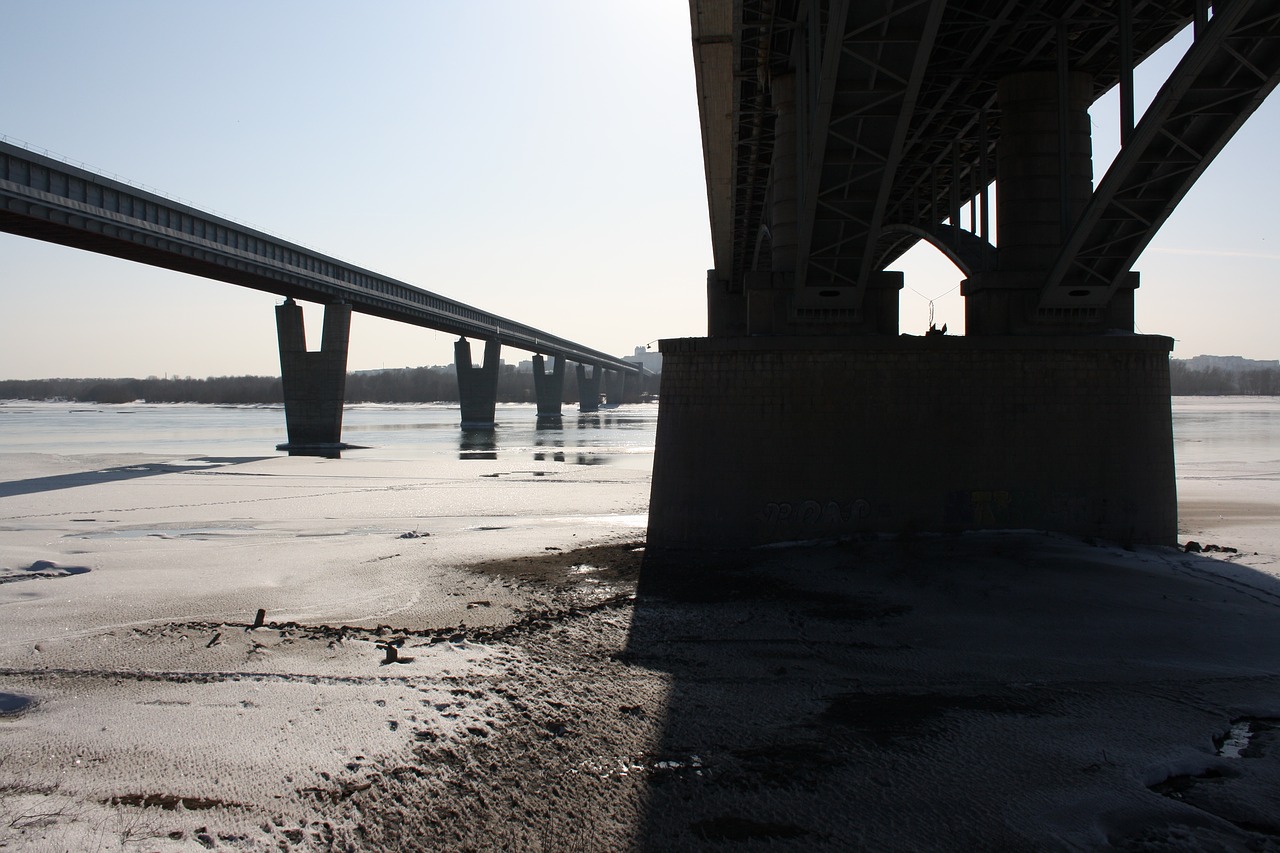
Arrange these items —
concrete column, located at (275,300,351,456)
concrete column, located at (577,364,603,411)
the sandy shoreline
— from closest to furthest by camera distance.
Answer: the sandy shoreline, concrete column, located at (275,300,351,456), concrete column, located at (577,364,603,411)

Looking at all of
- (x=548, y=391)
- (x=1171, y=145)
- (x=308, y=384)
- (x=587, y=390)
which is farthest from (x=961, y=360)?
(x=587, y=390)

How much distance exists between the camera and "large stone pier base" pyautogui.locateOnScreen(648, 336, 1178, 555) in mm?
15188

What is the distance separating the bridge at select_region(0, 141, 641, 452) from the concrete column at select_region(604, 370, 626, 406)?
76.1 metres

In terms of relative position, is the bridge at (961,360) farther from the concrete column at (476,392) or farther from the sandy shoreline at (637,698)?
the concrete column at (476,392)

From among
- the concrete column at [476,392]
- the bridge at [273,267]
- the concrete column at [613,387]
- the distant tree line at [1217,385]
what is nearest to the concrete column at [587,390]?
the concrete column at [613,387]

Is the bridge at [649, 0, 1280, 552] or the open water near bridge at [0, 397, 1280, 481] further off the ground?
the bridge at [649, 0, 1280, 552]

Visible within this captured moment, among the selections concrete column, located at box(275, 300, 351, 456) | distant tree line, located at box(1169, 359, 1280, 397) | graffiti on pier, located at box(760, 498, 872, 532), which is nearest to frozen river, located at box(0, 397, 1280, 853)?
graffiti on pier, located at box(760, 498, 872, 532)

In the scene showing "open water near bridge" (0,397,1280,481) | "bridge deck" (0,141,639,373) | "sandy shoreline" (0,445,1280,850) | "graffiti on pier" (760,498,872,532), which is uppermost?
"bridge deck" (0,141,639,373)

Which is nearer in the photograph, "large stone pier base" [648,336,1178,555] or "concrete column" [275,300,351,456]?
"large stone pier base" [648,336,1178,555]

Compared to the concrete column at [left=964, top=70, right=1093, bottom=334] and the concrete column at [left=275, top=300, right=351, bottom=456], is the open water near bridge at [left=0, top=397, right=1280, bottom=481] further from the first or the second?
the concrete column at [left=964, top=70, right=1093, bottom=334]

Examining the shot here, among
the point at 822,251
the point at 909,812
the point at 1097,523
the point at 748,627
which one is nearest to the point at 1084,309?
the point at 1097,523

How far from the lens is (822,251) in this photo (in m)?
15.2

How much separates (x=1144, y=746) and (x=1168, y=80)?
9564mm

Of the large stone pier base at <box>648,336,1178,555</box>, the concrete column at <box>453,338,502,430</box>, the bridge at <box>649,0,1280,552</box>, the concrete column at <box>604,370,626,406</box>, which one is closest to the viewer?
the bridge at <box>649,0,1280,552</box>
